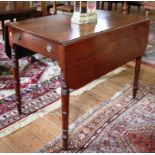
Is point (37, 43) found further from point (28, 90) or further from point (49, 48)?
point (28, 90)

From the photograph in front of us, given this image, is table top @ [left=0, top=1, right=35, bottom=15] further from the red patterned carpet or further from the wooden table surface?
the wooden table surface

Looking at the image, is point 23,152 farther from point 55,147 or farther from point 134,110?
point 134,110

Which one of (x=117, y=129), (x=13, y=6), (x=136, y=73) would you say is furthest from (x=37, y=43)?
(x=13, y=6)

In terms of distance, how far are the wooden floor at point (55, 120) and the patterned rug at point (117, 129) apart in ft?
0.25

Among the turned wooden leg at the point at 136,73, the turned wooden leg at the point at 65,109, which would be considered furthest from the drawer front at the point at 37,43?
the turned wooden leg at the point at 136,73

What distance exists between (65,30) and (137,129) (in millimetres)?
844

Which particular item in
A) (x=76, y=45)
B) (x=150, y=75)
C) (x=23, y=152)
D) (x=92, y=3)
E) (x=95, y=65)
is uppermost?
(x=92, y=3)

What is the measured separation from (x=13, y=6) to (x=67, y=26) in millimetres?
1134

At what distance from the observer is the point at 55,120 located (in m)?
Result: 1.74

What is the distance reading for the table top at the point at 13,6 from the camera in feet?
7.34

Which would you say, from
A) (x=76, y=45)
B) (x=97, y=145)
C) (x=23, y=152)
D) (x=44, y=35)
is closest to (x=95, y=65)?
(x=76, y=45)

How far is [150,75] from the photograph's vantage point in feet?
8.24

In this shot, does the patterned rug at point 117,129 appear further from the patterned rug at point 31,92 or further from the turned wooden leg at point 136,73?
the patterned rug at point 31,92

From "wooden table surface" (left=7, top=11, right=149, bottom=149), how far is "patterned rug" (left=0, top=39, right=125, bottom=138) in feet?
0.80
